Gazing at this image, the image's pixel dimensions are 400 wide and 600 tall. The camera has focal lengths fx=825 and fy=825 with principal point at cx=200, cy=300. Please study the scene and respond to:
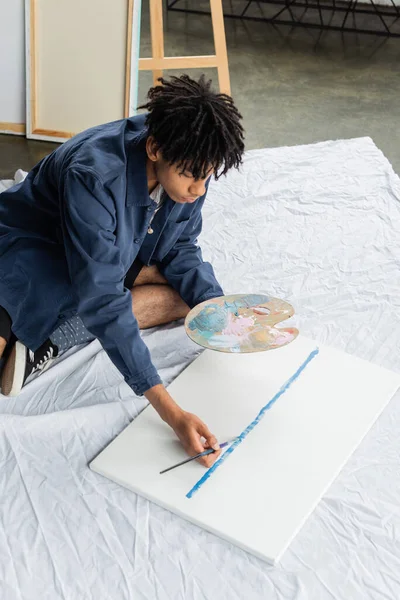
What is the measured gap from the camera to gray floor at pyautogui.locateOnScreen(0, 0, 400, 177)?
4367mm

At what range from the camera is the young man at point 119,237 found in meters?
1.87

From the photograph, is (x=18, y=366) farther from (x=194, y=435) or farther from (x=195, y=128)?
(x=195, y=128)

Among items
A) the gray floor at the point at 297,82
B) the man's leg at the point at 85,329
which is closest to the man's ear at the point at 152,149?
the man's leg at the point at 85,329

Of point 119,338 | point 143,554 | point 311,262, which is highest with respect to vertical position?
point 119,338

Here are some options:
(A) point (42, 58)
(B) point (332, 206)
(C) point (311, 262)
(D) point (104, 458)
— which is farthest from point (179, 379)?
(A) point (42, 58)

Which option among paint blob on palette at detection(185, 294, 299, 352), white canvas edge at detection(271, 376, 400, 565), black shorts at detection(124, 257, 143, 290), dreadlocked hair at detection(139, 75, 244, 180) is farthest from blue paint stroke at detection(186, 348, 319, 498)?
dreadlocked hair at detection(139, 75, 244, 180)

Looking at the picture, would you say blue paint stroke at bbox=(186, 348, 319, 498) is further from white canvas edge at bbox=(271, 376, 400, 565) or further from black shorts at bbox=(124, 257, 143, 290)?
black shorts at bbox=(124, 257, 143, 290)

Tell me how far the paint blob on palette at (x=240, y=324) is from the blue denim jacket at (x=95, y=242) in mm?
130

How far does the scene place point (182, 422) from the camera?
6.50 feet

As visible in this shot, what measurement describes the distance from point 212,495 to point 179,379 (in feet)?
1.48

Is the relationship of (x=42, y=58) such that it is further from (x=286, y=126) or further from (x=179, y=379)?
(x=179, y=379)

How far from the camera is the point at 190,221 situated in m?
2.47

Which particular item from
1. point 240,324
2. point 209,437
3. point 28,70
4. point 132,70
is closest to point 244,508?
point 209,437

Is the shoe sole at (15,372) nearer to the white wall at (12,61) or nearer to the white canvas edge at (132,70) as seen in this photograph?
the white canvas edge at (132,70)
